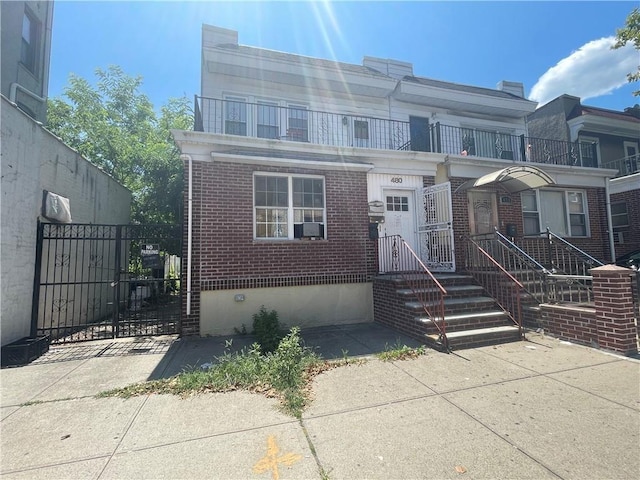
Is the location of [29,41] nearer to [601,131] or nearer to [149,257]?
[149,257]

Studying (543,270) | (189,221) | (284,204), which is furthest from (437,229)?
(189,221)

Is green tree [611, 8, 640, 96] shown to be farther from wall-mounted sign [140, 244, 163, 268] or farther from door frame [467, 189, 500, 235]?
wall-mounted sign [140, 244, 163, 268]

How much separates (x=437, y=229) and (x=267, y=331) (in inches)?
192

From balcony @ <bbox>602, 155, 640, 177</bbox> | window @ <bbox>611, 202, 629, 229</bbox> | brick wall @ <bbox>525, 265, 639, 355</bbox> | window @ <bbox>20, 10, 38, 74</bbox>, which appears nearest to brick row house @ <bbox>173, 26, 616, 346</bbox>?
brick wall @ <bbox>525, 265, 639, 355</bbox>

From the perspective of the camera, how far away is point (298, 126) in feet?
32.6

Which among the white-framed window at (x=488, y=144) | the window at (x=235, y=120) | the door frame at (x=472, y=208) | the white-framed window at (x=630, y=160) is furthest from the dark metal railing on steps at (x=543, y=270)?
the white-framed window at (x=630, y=160)

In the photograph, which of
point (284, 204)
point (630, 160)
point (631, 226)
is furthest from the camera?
point (630, 160)

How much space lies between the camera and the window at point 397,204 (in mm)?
8609

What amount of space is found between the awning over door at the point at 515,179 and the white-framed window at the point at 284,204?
4.11m

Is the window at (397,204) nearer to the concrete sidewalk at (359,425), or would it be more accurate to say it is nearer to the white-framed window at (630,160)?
the concrete sidewalk at (359,425)

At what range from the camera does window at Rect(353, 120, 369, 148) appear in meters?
10.4

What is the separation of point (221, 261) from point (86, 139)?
13012mm

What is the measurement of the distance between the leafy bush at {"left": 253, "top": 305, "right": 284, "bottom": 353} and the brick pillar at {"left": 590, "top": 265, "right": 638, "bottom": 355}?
5412 millimetres

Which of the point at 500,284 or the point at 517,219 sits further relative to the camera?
the point at 517,219
